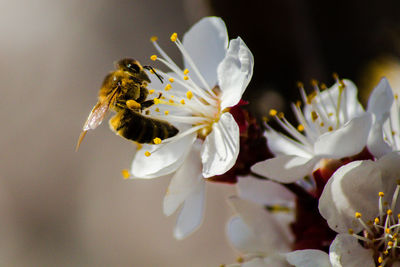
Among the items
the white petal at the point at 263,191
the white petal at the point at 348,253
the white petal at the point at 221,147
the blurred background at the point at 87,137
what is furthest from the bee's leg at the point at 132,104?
the blurred background at the point at 87,137

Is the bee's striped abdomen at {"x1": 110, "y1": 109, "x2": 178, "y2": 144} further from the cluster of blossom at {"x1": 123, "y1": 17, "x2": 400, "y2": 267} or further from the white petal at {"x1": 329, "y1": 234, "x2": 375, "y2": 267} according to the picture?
the white petal at {"x1": 329, "y1": 234, "x2": 375, "y2": 267}

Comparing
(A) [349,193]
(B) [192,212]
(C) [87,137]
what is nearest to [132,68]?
(B) [192,212]

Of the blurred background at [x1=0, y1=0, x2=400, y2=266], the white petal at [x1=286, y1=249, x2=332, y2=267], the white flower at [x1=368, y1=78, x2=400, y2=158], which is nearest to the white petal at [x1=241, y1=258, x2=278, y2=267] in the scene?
the white petal at [x1=286, y1=249, x2=332, y2=267]

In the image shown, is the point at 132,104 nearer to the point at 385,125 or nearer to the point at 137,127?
the point at 137,127

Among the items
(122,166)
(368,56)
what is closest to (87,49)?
(122,166)

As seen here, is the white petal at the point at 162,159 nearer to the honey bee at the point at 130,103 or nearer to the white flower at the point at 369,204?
the honey bee at the point at 130,103

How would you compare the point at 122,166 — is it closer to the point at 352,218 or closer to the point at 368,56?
the point at 368,56
